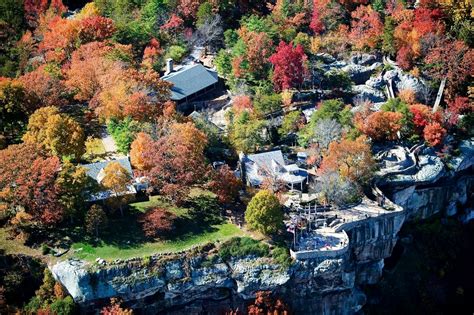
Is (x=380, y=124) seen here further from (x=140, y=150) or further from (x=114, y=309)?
(x=114, y=309)

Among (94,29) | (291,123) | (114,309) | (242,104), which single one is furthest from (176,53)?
(114,309)

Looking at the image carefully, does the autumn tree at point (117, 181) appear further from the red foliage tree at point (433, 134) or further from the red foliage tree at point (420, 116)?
the red foliage tree at point (433, 134)

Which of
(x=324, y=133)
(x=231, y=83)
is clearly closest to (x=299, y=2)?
(x=231, y=83)

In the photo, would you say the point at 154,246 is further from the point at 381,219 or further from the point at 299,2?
the point at 299,2

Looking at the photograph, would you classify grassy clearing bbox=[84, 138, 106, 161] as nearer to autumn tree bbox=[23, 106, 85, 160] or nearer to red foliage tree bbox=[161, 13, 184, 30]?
autumn tree bbox=[23, 106, 85, 160]

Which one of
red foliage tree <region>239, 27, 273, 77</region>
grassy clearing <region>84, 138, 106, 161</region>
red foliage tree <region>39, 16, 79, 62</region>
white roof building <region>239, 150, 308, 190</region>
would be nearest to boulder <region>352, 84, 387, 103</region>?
red foliage tree <region>239, 27, 273, 77</region>
